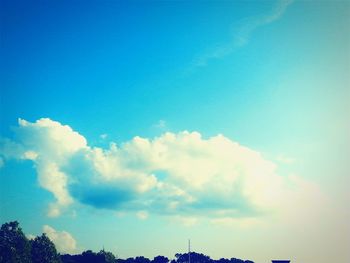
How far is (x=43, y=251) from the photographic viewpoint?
7856 centimetres

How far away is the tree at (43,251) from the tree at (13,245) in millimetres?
4720

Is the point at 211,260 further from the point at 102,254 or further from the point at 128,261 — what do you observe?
the point at 102,254

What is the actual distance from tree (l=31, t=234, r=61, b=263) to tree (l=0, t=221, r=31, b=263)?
15.5 feet

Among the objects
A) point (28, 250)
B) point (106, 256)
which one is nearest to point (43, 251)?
point (28, 250)

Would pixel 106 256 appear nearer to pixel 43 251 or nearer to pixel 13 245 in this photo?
pixel 43 251

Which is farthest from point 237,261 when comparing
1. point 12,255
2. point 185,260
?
point 12,255

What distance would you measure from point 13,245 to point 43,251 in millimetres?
8956

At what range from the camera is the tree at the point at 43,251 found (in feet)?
254

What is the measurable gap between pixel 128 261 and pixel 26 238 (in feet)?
184

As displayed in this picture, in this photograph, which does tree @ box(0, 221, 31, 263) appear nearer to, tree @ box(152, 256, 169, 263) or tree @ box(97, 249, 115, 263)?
tree @ box(97, 249, 115, 263)

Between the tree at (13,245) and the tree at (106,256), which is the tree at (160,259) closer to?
the tree at (106,256)

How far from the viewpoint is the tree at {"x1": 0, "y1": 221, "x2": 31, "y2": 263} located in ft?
226

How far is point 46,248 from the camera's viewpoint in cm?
7956

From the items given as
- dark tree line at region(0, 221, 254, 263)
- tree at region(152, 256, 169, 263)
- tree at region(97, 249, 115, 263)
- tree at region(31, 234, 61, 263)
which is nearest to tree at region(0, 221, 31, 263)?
dark tree line at region(0, 221, 254, 263)
